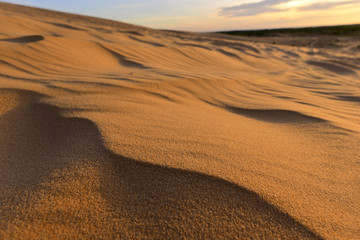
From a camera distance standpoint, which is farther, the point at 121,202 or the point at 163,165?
the point at 163,165

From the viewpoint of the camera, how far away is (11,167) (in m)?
0.92

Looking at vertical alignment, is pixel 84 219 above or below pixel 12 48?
below

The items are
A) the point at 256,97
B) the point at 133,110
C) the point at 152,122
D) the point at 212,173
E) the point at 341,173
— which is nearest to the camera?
the point at 212,173

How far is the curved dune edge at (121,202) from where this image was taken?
67 centimetres

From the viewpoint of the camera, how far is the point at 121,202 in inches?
29.8

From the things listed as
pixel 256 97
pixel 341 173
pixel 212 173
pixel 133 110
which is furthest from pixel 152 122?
pixel 256 97

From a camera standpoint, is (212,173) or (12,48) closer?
(212,173)

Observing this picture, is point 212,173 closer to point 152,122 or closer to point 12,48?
point 152,122

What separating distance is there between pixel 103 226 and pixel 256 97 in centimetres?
192

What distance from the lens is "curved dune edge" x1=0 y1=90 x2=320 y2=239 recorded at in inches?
26.4

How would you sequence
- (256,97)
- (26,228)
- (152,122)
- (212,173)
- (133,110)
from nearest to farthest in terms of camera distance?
(26,228), (212,173), (152,122), (133,110), (256,97)

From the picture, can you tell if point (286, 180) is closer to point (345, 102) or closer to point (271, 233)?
point (271, 233)

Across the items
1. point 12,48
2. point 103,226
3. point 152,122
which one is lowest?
point 103,226

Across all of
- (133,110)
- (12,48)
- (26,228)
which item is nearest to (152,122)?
(133,110)
